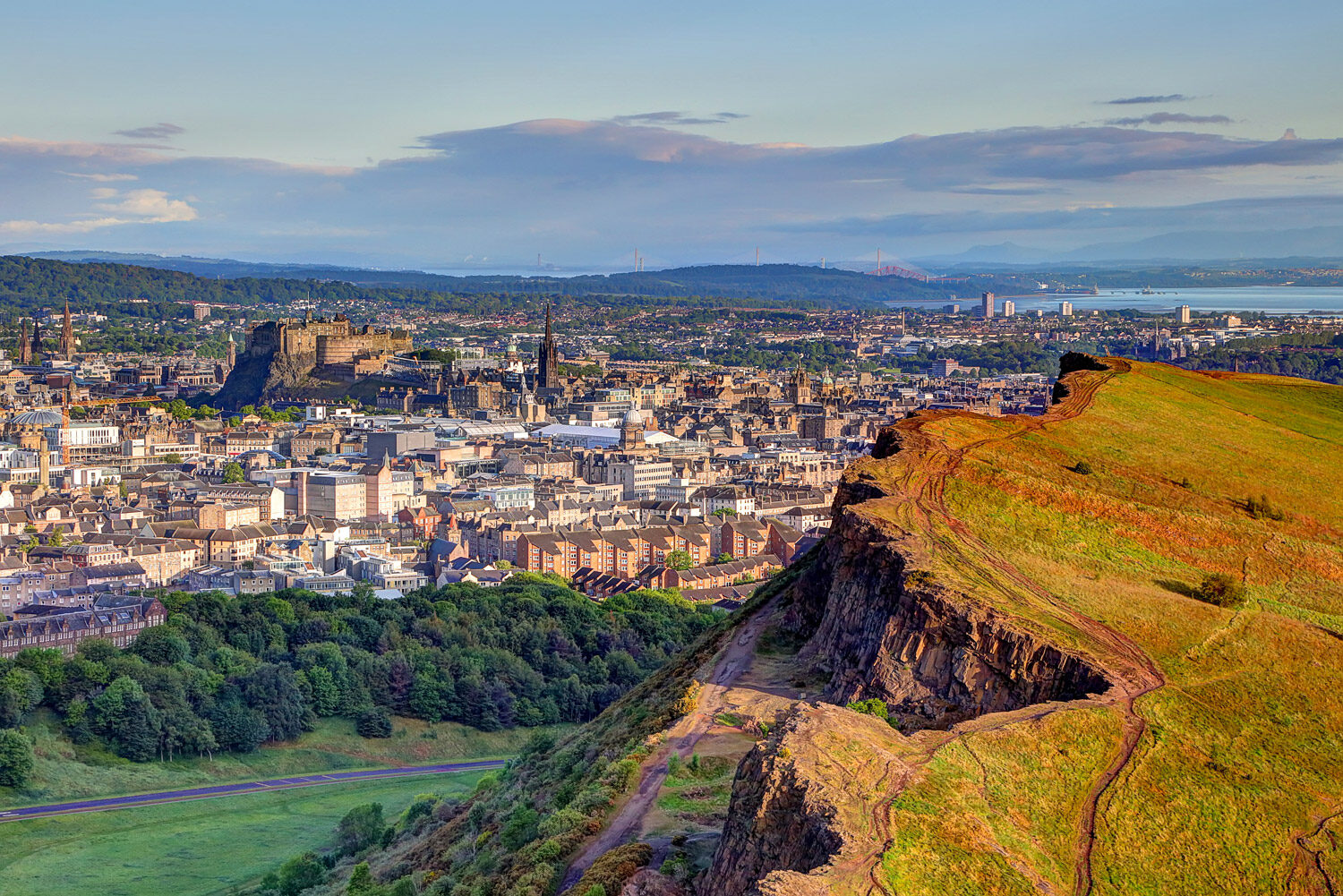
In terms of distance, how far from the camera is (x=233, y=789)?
50.6 m

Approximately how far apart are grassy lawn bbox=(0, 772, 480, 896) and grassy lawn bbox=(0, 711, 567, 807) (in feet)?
7.99

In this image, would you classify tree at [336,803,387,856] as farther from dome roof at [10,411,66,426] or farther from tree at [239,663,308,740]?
dome roof at [10,411,66,426]

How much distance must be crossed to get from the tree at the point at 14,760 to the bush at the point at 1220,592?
35.4m

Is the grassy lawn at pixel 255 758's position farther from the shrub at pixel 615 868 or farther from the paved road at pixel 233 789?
the shrub at pixel 615 868

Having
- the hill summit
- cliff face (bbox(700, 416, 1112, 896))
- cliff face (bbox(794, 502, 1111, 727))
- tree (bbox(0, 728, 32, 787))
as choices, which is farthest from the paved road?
cliff face (bbox(794, 502, 1111, 727))

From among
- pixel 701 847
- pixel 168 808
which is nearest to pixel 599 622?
pixel 168 808

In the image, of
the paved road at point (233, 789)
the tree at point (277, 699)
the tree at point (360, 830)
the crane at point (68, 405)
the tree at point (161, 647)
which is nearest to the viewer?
the tree at point (360, 830)

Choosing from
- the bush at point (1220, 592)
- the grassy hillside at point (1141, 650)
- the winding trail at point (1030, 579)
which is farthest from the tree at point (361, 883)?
the bush at point (1220, 592)

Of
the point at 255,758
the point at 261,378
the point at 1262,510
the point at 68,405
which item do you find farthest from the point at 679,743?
the point at 261,378

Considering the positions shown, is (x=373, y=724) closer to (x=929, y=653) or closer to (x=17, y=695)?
(x=17, y=695)

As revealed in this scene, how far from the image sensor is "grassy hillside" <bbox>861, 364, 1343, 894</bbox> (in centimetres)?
1694

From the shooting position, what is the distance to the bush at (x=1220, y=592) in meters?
23.2

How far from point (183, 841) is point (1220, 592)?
96.2ft

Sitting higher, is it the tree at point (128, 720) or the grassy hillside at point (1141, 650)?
the grassy hillside at point (1141, 650)
